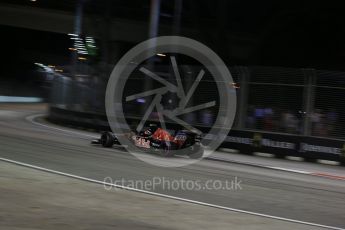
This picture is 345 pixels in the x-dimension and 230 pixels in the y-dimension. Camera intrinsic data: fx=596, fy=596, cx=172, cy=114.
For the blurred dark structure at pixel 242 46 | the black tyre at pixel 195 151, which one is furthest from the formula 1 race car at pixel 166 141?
the blurred dark structure at pixel 242 46

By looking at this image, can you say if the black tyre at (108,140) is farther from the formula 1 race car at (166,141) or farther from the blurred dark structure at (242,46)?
the blurred dark structure at (242,46)

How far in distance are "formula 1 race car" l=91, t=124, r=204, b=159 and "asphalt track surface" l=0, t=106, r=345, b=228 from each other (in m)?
0.64

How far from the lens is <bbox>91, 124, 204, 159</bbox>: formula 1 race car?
16.8 metres

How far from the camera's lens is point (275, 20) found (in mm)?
48750

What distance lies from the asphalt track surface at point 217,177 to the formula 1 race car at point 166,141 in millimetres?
639

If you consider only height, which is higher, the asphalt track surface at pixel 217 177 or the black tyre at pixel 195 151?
the black tyre at pixel 195 151

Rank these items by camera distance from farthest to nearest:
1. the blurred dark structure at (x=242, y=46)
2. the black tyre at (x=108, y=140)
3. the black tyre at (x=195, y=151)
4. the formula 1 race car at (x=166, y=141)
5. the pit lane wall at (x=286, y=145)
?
the blurred dark structure at (x=242, y=46) < the pit lane wall at (x=286, y=145) < the black tyre at (x=108, y=140) < the black tyre at (x=195, y=151) < the formula 1 race car at (x=166, y=141)

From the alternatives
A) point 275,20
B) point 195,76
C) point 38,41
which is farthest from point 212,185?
point 38,41

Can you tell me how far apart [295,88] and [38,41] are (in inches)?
2665

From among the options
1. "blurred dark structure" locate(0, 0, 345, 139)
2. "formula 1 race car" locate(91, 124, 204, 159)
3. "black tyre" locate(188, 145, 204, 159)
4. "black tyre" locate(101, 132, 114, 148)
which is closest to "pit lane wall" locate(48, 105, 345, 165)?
"blurred dark structure" locate(0, 0, 345, 139)

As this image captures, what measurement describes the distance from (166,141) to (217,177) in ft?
12.6

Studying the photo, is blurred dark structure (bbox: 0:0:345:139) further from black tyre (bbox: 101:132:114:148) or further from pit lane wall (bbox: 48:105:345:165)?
black tyre (bbox: 101:132:114:148)

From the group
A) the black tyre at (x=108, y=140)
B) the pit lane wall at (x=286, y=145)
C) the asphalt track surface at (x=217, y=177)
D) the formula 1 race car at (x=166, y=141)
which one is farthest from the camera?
the pit lane wall at (x=286, y=145)

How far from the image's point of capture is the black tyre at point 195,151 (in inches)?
683
